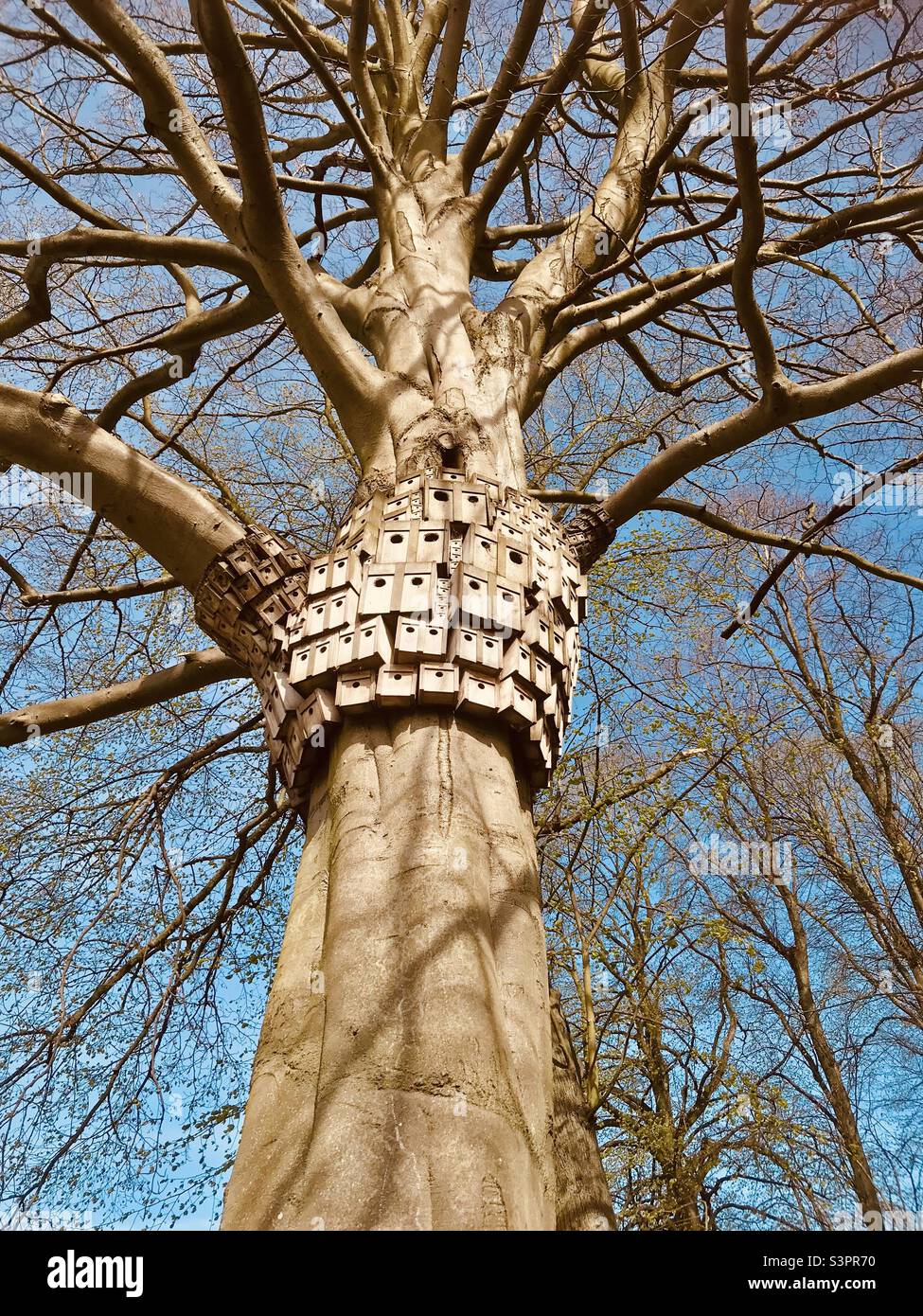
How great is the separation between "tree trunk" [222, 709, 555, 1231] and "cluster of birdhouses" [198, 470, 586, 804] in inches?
4.2

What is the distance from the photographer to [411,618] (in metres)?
2.79

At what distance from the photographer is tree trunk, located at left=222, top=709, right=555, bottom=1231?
6.07 ft

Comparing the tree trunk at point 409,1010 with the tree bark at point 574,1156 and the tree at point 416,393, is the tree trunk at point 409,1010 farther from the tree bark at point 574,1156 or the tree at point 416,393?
the tree bark at point 574,1156

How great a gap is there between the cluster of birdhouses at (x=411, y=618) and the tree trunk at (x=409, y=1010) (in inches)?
4.2

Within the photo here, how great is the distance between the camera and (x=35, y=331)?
590cm

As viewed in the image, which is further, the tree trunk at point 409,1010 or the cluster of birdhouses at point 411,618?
the cluster of birdhouses at point 411,618

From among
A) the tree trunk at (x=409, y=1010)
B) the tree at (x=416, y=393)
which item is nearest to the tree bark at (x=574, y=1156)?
the tree at (x=416, y=393)

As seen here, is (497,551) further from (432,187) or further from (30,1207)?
(30,1207)

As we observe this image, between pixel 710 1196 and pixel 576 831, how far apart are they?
2.75 metres

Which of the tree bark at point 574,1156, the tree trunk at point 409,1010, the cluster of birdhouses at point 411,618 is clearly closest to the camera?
the tree trunk at point 409,1010

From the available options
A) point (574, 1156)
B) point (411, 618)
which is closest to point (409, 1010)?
point (411, 618)

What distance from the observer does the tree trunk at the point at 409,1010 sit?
185 cm

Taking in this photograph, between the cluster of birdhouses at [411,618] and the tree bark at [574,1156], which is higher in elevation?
the cluster of birdhouses at [411,618]

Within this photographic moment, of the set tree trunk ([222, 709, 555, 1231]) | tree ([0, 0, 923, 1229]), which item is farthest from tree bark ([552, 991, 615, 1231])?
tree trunk ([222, 709, 555, 1231])
